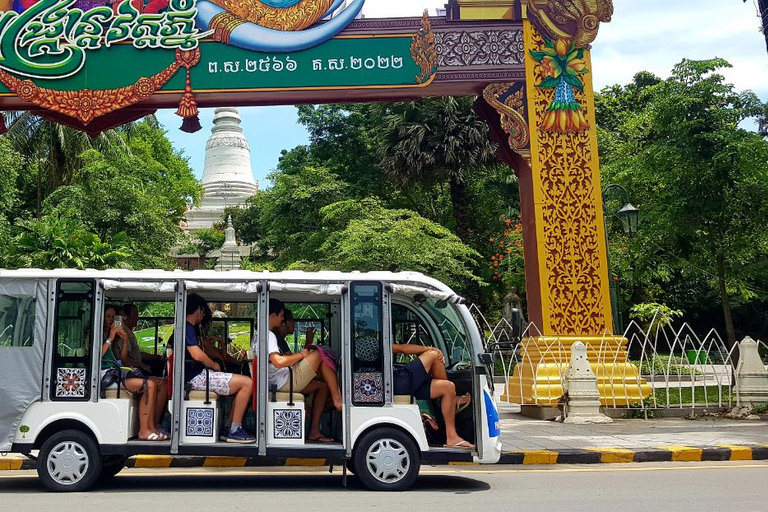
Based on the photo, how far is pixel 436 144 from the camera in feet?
82.4

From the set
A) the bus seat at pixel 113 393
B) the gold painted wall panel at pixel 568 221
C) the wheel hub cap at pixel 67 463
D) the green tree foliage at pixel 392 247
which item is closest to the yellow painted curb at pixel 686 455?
the gold painted wall panel at pixel 568 221

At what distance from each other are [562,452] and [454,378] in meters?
2.54

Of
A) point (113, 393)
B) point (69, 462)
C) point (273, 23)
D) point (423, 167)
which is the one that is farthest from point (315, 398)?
point (423, 167)

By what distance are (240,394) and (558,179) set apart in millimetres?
8560

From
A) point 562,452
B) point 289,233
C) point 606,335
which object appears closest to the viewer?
point 562,452

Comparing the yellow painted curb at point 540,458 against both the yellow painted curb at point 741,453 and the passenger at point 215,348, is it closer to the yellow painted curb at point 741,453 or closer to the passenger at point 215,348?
the yellow painted curb at point 741,453

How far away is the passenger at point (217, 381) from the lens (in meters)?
7.39

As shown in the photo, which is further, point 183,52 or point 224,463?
point 183,52

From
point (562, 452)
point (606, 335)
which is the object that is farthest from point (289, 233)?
point (562, 452)

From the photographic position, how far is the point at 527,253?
47.3 feet

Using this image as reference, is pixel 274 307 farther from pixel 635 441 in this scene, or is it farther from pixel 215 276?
pixel 635 441

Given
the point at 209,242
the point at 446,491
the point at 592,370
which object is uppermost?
the point at 209,242

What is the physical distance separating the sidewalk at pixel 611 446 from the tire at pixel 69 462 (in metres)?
2.12

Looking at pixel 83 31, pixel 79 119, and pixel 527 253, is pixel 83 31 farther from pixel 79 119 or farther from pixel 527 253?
pixel 527 253
